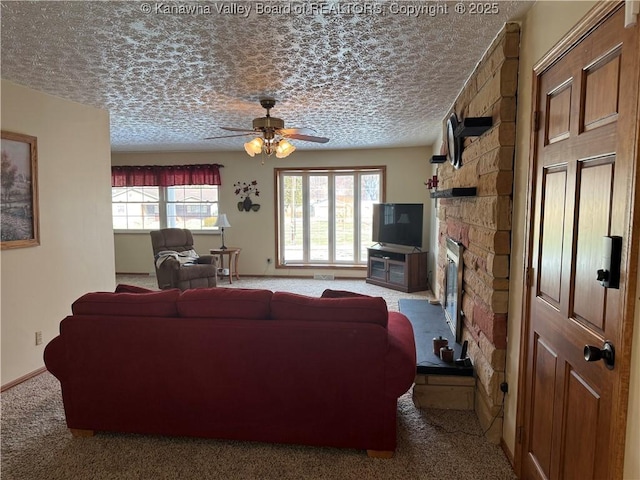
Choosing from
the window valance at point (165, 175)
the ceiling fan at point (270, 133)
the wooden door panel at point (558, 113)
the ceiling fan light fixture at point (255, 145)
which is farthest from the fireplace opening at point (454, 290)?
the window valance at point (165, 175)

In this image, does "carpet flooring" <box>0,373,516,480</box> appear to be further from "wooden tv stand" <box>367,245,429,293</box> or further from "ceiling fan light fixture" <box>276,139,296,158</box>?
"wooden tv stand" <box>367,245,429,293</box>

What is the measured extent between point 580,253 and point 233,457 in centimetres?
198

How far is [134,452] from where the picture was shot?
2.24m

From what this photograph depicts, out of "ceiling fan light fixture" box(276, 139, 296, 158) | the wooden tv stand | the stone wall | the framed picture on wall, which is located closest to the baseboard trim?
the framed picture on wall

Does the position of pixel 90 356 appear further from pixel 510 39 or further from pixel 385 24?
pixel 510 39

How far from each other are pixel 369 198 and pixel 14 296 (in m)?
5.27

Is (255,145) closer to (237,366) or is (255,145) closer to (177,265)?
(237,366)

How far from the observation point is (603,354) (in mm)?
1217

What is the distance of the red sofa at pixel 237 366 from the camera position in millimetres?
2092

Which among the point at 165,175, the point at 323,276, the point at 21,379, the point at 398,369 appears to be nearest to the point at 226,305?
the point at 398,369

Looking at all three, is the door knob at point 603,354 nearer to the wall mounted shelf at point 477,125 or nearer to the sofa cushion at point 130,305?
→ the wall mounted shelf at point 477,125

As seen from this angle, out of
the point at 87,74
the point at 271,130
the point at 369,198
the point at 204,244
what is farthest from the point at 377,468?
the point at 204,244

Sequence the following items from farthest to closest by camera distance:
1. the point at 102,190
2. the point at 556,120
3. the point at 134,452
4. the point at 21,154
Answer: the point at 102,190
the point at 21,154
the point at 134,452
the point at 556,120

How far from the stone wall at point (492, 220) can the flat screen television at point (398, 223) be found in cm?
336
